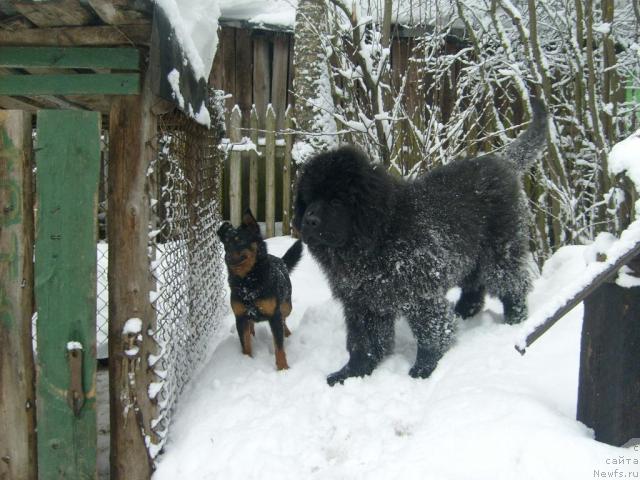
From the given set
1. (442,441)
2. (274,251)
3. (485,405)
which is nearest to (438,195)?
(485,405)

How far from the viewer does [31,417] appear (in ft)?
8.43

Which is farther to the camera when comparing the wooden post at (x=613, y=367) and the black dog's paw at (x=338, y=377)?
the black dog's paw at (x=338, y=377)

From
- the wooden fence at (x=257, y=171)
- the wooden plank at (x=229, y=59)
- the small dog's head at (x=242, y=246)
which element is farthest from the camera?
the wooden plank at (x=229, y=59)

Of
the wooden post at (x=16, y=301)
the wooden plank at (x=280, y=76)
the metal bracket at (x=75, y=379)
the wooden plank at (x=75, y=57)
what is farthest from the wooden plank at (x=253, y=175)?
the metal bracket at (x=75, y=379)

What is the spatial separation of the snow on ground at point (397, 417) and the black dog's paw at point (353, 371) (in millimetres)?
52

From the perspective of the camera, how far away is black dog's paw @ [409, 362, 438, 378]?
3.49m

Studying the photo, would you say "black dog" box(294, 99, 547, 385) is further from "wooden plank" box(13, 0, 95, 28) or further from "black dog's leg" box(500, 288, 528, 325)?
"wooden plank" box(13, 0, 95, 28)

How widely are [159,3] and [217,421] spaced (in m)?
2.22

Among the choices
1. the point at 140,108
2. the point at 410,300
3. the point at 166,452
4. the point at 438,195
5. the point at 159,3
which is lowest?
the point at 166,452

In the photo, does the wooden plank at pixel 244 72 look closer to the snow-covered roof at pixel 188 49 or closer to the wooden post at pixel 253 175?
the wooden post at pixel 253 175

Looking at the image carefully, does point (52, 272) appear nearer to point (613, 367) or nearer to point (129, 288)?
point (129, 288)

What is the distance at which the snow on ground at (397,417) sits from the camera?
2104 mm

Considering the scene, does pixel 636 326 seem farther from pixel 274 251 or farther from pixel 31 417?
pixel 274 251

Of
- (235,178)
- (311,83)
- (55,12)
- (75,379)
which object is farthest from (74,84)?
(235,178)
